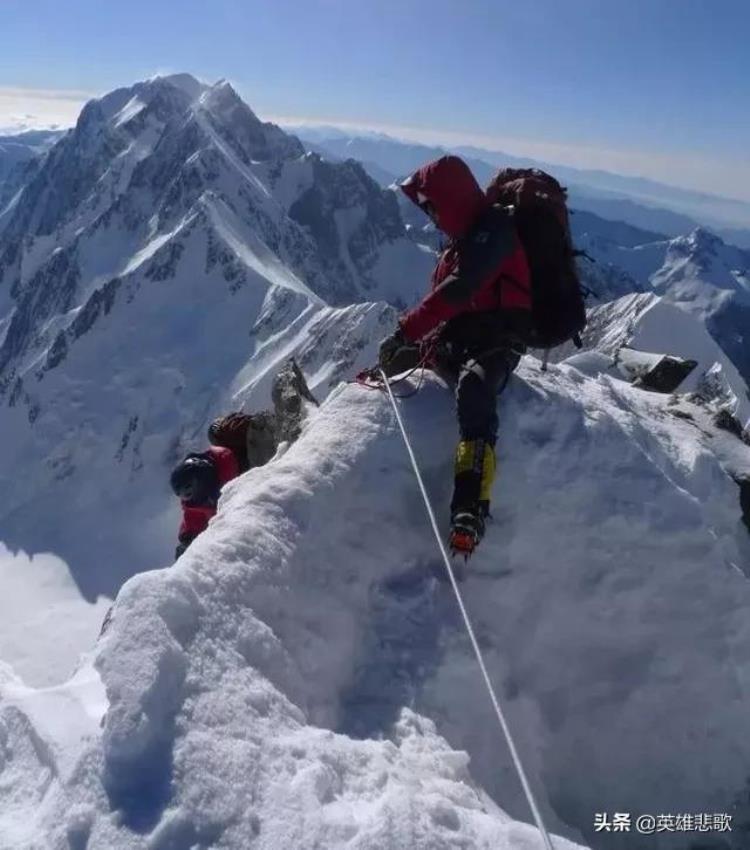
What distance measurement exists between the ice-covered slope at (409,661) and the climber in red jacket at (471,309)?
42 cm

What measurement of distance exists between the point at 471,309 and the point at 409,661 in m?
3.55

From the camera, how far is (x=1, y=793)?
3.82 m

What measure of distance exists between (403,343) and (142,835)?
17.8ft

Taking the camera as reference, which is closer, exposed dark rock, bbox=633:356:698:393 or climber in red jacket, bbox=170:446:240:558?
climber in red jacket, bbox=170:446:240:558

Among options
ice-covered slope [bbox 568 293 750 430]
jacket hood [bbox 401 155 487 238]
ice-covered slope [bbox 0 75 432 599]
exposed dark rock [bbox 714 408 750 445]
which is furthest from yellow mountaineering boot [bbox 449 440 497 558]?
ice-covered slope [bbox 0 75 432 599]

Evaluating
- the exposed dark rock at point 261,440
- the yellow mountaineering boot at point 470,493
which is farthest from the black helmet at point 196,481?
the yellow mountaineering boot at point 470,493

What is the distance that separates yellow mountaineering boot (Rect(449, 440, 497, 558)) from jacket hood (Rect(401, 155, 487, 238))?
204 cm

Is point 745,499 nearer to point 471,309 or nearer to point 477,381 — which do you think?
point 477,381

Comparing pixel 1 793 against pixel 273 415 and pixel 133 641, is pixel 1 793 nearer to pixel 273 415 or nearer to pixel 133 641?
pixel 133 641

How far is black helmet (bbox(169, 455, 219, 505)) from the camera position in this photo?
856cm

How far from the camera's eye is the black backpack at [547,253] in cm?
739

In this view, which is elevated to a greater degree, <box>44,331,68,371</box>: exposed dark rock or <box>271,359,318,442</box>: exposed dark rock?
<box>271,359,318,442</box>: exposed dark rock

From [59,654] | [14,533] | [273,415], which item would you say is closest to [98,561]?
[14,533]

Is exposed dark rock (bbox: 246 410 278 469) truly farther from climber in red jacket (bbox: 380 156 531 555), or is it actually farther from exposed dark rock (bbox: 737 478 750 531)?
exposed dark rock (bbox: 737 478 750 531)
